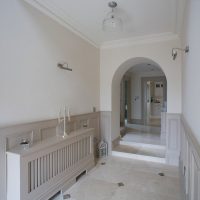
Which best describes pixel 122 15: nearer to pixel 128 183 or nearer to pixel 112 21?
pixel 112 21

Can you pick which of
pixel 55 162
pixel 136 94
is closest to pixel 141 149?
pixel 55 162

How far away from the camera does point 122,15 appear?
8.64 ft

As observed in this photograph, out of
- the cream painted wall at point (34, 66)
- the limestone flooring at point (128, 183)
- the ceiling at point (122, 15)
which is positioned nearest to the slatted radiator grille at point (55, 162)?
the limestone flooring at point (128, 183)

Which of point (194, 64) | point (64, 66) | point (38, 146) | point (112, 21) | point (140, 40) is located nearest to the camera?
point (194, 64)

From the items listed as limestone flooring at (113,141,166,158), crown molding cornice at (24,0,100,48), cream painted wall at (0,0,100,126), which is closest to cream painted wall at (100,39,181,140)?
limestone flooring at (113,141,166,158)

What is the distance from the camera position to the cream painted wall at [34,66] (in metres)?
1.90

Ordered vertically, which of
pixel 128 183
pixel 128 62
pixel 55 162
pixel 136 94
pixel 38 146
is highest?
pixel 128 62

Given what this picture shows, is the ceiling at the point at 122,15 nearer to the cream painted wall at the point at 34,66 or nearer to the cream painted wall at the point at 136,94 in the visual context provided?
the cream painted wall at the point at 34,66

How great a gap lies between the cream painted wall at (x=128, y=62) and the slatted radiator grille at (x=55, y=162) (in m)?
1.37

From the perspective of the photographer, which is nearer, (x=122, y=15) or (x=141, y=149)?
(x=122, y=15)

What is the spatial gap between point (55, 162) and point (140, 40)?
9.76 ft

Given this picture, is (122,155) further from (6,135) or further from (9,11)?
(9,11)

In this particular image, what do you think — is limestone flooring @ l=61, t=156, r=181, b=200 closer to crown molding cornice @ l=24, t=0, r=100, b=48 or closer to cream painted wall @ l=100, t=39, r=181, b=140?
cream painted wall @ l=100, t=39, r=181, b=140

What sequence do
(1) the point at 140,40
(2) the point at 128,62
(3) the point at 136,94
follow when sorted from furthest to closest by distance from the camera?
(3) the point at 136,94, (2) the point at 128,62, (1) the point at 140,40
